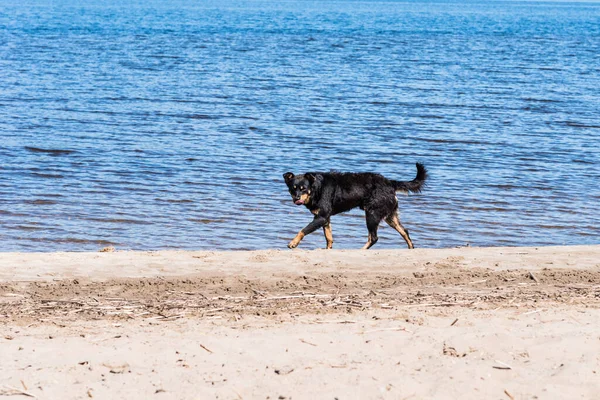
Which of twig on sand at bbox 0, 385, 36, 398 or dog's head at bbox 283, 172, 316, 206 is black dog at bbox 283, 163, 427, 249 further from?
twig on sand at bbox 0, 385, 36, 398

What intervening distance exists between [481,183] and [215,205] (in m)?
4.81

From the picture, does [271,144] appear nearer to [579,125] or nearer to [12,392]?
[579,125]

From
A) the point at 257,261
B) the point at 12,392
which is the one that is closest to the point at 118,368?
the point at 12,392

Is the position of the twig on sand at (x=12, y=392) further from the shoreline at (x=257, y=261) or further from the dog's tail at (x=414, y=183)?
the dog's tail at (x=414, y=183)

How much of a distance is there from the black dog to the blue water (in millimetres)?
1073

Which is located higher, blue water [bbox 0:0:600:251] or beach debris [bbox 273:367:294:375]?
beach debris [bbox 273:367:294:375]

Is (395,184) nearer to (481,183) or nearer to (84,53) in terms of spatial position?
(481,183)

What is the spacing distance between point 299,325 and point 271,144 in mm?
12630

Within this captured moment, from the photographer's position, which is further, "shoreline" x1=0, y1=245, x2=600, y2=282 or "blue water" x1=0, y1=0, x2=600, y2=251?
"blue water" x1=0, y1=0, x2=600, y2=251

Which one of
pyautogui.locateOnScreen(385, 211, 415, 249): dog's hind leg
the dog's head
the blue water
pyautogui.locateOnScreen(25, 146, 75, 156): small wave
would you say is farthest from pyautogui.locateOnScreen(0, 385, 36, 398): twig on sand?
pyautogui.locateOnScreen(25, 146, 75, 156): small wave

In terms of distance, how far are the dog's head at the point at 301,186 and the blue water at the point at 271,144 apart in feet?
3.96

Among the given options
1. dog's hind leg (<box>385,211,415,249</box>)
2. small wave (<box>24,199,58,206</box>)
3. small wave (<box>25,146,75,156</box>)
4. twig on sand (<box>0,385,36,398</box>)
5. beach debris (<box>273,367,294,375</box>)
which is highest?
twig on sand (<box>0,385,36,398</box>)

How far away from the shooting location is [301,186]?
1048 centimetres

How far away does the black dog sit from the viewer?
10.6m
